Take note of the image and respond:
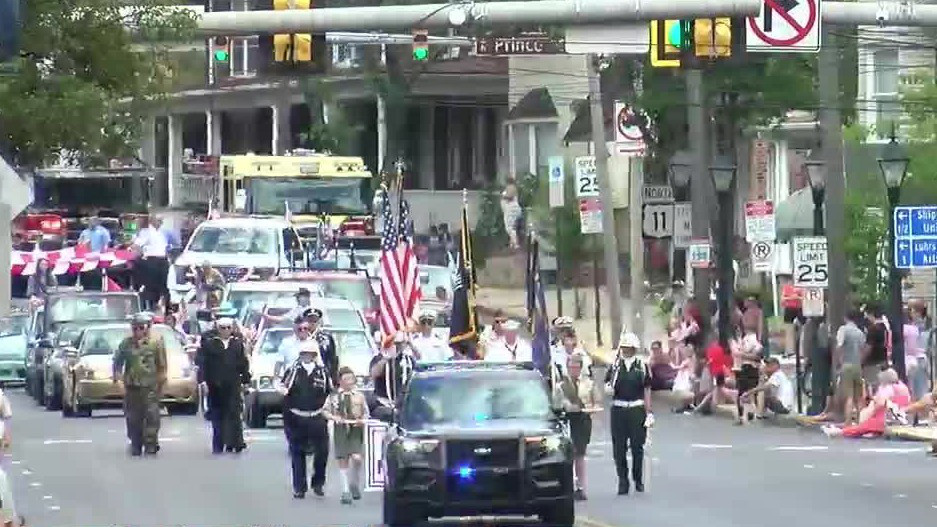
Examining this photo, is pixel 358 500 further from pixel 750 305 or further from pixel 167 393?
pixel 750 305

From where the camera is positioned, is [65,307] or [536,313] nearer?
[536,313]

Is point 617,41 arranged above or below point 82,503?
above

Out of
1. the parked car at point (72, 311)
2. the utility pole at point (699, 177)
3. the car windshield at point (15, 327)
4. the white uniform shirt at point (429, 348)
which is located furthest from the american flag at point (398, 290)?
the car windshield at point (15, 327)

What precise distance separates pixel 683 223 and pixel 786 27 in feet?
66.4

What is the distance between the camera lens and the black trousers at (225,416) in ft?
104

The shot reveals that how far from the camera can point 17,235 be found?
208 feet

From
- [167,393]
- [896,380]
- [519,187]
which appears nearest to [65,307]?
[167,393]

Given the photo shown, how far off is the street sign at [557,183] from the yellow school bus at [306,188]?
4148mm

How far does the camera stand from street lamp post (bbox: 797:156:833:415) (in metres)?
39.7

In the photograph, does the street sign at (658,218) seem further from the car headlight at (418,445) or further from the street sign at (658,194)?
the car headlight at (418,445)

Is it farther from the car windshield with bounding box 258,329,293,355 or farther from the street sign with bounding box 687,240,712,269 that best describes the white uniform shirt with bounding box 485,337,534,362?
the street sign with bounding box 687,240,712,269

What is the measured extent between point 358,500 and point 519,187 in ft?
132

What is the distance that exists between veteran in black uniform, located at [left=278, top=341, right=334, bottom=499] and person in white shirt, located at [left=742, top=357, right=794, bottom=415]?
13.7 metres

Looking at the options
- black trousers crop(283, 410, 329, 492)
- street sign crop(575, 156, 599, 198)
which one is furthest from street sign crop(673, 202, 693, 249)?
black trousers crop(283, 410, 329, 492)
